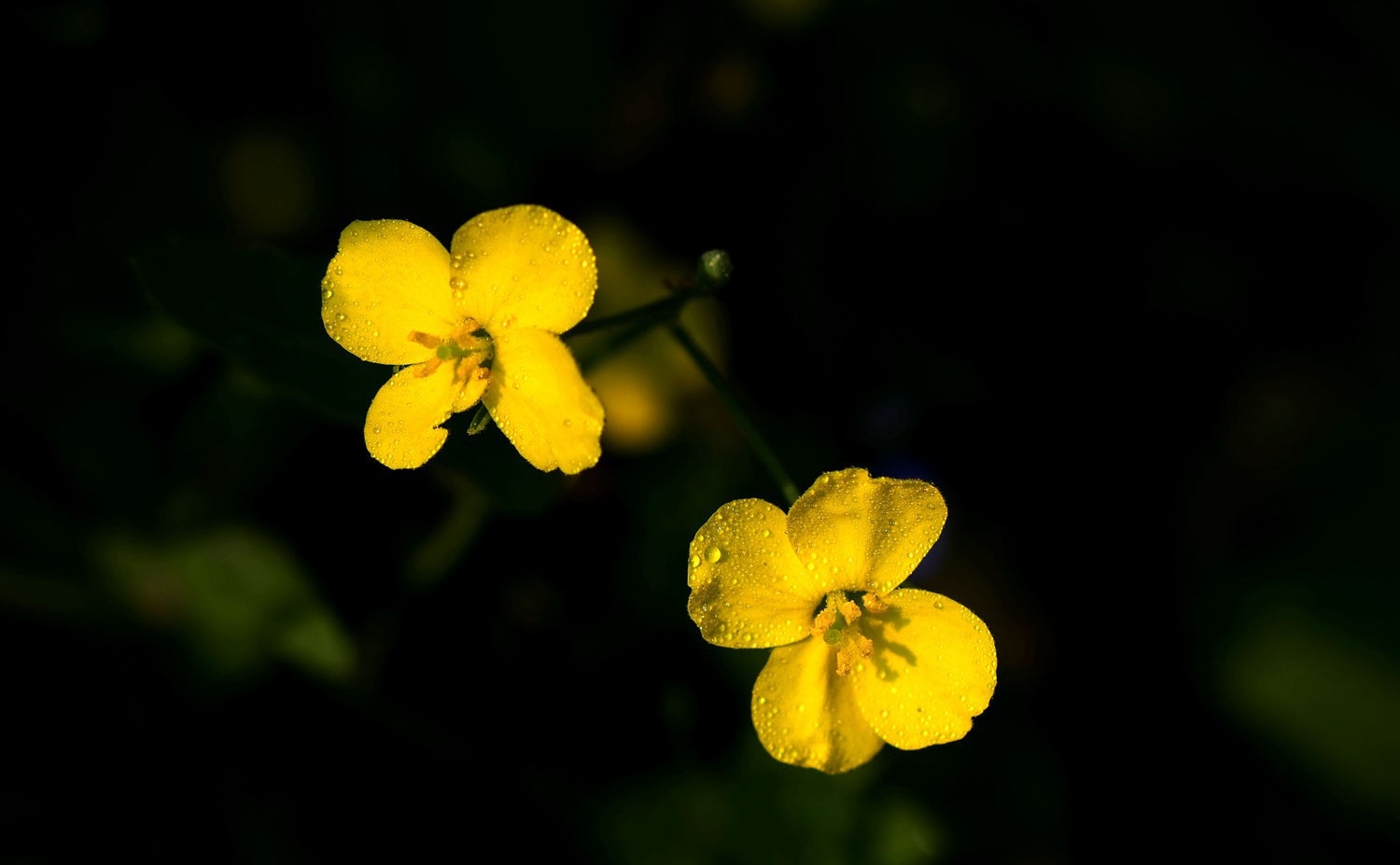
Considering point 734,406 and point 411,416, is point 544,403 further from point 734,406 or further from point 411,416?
point 734,406

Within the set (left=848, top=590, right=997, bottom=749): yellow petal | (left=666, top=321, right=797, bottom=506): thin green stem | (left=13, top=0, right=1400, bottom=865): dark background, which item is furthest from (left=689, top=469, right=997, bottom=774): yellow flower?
(left=13, top=0, right=1400, bottom=865): dark background

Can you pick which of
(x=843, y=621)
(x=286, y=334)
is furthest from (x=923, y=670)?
(x=286, y=334)

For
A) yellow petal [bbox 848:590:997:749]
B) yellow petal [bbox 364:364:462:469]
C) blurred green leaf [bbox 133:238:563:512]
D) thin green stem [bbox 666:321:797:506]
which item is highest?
blurred green leaf [bbox 133:238:563:512]

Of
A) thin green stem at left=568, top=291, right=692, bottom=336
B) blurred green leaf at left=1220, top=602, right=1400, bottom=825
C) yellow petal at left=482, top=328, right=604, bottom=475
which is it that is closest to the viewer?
yellow petal at left=482, top=328, right=604, bottom=475

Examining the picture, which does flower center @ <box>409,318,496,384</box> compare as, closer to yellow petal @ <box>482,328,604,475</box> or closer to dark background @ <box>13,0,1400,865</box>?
yellow petal @ <box>482,328,604,475</box>

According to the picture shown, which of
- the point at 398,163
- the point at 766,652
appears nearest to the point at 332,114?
the point at 398,163

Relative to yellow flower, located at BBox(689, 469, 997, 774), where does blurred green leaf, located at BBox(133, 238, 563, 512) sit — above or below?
above

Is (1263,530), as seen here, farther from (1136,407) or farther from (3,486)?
(3,486)
